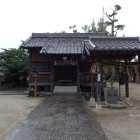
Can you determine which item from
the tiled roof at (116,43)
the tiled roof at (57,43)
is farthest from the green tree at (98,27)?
the tiled roof at (116,43)

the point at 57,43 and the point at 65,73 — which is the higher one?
the point at 57,43

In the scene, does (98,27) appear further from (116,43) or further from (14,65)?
(116,43)

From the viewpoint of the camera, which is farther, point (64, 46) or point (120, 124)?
point (64, 46)

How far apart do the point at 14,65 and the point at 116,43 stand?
627 inches

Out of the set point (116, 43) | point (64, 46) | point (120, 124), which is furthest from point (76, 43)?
point (120, 124)

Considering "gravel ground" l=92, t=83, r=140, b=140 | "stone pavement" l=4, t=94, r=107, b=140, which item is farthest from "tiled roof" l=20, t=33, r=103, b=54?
"stone pavement" l=4, t=94, r=107, b=140

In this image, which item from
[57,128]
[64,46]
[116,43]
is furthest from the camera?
[64,46]

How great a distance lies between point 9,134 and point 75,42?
15097 mm

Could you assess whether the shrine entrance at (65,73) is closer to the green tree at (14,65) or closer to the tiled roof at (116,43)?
the green tree at (14,65)

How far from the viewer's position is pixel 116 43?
12.6m

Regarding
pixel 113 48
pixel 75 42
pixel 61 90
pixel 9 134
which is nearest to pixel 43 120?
pixel 9 134

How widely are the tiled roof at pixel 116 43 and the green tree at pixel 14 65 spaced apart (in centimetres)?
1467

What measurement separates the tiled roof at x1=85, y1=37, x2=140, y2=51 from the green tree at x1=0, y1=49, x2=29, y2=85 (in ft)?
48.1

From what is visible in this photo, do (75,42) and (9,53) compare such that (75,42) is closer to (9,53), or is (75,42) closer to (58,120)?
(9,53)
